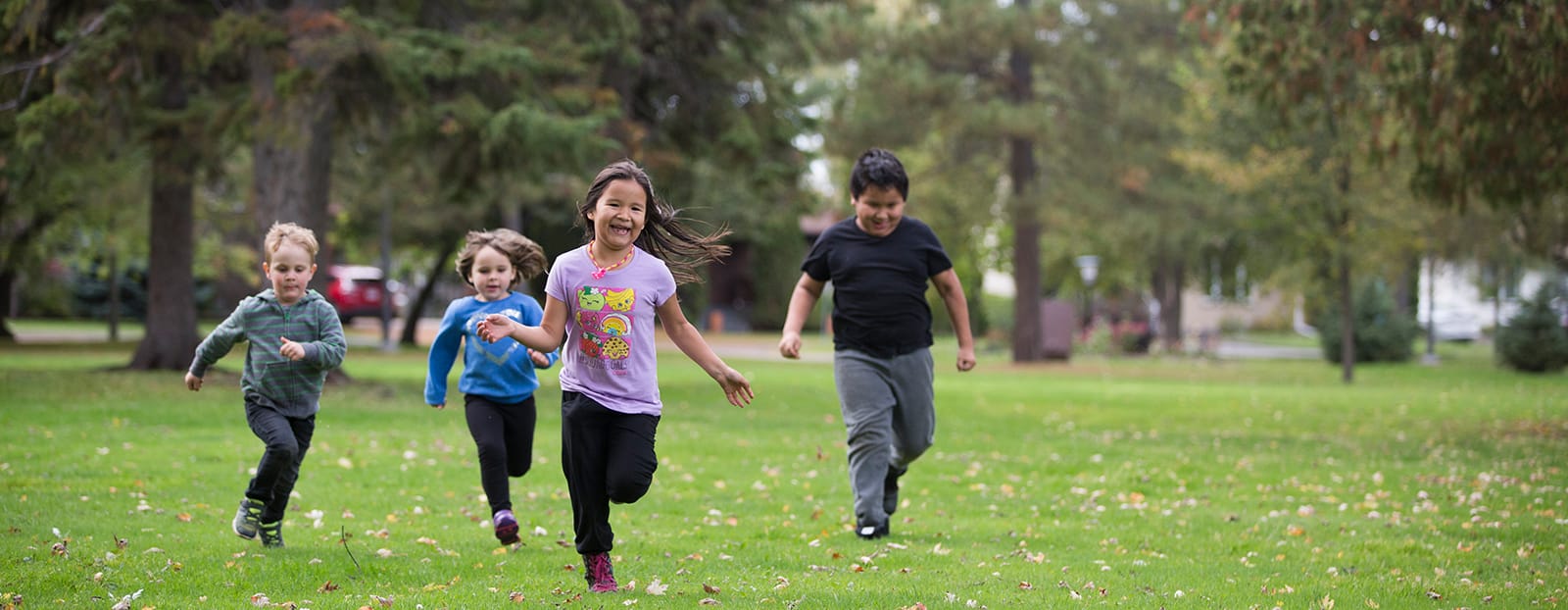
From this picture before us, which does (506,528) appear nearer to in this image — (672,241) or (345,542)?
(345,542)

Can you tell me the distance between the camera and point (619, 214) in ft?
18.6

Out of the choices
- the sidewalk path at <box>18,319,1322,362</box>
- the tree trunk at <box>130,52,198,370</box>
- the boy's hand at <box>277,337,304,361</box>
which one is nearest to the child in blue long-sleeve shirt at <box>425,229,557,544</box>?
the boy's hand at <box>277,337,304,361</box>

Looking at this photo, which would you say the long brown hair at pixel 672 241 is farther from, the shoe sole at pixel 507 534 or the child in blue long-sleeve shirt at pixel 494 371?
the shoe sole at pixel 507 534

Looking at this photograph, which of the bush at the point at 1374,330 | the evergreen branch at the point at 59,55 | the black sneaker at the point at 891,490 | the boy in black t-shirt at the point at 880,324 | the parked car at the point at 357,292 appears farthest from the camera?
the parked car at the point at 357,292

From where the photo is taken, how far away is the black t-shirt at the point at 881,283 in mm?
7609

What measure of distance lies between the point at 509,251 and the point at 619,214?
192 cm

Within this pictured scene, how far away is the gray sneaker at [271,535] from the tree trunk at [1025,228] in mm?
23673

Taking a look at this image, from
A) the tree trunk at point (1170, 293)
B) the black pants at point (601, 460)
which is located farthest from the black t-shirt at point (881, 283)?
the tree trunk at point (1170, 293)

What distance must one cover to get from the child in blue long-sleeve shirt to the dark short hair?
1.67m

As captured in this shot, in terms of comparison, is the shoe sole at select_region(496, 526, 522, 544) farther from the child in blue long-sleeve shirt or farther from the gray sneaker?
the gray sneaker

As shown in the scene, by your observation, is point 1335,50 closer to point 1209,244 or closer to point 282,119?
point 282,119

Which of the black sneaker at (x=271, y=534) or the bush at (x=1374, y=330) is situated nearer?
the black sneaker at (x=271, y=534)

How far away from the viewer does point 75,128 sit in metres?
15.7

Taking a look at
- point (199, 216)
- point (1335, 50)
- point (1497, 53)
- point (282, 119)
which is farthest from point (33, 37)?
point (199, 216)
